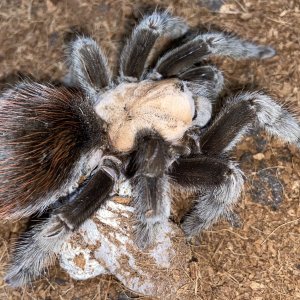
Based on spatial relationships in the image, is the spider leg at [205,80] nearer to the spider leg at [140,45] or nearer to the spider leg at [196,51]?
the spider leg at [196,51]

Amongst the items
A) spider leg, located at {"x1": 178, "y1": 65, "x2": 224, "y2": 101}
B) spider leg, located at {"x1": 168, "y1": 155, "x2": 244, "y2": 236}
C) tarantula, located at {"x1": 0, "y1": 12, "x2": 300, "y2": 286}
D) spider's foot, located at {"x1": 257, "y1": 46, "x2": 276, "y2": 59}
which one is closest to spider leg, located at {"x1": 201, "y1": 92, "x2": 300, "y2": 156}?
tarantula, located at {"x1": 0, "y1": 12, "x2": 300, "y2": 286}

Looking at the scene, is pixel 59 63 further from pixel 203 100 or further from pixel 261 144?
pixel 261 144

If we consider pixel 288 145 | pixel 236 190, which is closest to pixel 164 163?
pixel 236 190

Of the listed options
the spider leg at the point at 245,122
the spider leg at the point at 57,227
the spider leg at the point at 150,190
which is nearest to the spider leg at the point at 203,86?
the spider leg at the point at 245,122

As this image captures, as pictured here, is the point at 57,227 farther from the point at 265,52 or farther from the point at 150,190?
the point at 265,52

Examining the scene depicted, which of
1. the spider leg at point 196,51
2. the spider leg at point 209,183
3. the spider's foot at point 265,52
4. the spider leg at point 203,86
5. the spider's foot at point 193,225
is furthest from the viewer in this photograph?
the spider's foot at point 265,52

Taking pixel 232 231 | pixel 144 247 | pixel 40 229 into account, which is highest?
pixel 40 229

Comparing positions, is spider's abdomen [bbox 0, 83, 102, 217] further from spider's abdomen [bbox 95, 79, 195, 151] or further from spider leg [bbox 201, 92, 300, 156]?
spider leg [bbox 201, 92, 300, 156]
